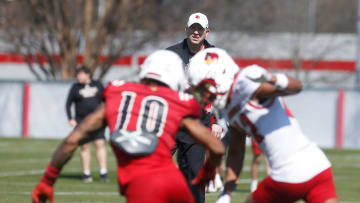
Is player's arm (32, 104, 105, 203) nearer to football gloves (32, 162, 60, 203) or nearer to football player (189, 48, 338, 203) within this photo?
football gloves (32, 162, 60, 203)

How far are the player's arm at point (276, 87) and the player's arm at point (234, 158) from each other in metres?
0.46

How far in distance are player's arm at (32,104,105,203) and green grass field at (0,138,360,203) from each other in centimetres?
498

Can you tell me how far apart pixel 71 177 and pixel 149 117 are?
9426 mm

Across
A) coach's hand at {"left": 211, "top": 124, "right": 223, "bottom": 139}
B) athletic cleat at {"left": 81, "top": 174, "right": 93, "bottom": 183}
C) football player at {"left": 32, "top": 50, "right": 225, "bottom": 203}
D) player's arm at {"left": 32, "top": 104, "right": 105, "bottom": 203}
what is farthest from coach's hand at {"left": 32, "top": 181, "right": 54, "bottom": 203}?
athletic cleat at {"left": 81, "top": 174, "right": 93, "bottom": 183}

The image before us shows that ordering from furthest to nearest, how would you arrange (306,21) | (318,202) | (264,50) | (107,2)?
(306,21) < (264,50) < (107,2) < (318,202)

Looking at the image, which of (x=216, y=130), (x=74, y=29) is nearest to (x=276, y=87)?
(x=216, y=130)

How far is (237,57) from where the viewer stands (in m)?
34.3

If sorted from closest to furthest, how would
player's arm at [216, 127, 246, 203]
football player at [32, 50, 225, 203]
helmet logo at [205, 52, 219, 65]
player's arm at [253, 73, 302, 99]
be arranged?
football player at [32, 50, 225, 203], player's arm at [253, 73, 302, 99], helmet logo at [205, 52, 219, 65], player's arm at [216, 127, 246, 203]

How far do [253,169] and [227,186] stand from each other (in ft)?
22.3

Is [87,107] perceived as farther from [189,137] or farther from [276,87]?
[276,87]

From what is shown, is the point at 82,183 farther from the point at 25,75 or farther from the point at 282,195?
the point at 25,75

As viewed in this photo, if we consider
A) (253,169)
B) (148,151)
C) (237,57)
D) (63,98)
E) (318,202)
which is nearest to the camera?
(148,151)

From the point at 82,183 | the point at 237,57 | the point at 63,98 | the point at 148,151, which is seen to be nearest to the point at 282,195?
the point at 148,151

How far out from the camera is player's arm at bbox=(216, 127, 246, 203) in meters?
5.74
